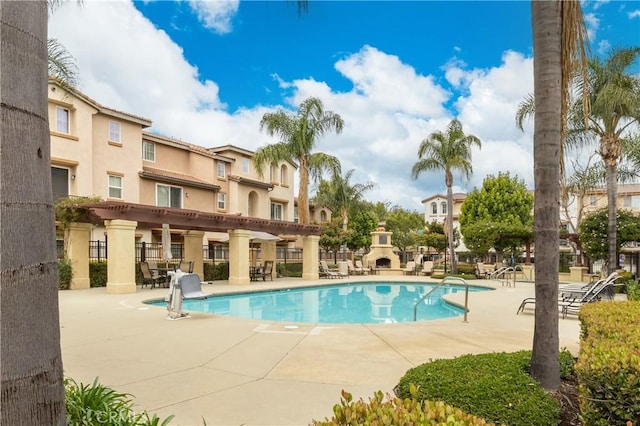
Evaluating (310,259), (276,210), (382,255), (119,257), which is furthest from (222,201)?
(119,257)

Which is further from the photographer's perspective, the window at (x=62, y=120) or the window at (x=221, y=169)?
the window at (x=221, y=169)

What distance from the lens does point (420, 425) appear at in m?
2.15

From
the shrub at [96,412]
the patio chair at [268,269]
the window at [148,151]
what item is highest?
the window at [148,151]

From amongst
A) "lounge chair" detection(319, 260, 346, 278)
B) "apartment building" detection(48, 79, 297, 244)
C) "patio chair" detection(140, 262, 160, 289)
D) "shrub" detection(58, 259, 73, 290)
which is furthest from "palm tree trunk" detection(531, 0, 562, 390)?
"lounge chair" detection(319, 260, 346, 278)

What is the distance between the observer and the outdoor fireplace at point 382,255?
109 feet

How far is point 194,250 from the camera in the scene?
75.0ft

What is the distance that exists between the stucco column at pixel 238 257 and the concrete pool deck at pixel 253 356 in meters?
9.88

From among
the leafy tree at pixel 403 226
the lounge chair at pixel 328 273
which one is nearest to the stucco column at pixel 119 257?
the lounge chair at pixel 328 273

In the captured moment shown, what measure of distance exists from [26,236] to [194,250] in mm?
21661

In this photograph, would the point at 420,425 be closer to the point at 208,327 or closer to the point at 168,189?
the point at 208,327

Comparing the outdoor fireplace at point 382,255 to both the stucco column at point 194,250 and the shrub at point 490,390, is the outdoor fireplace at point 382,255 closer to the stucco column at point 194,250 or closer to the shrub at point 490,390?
the stucco column at point 194,250

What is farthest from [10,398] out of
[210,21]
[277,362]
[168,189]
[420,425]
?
[168,189]

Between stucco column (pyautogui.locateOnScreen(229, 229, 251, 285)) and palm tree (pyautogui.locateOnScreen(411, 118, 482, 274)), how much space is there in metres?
13.6

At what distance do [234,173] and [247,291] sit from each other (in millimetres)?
16207
